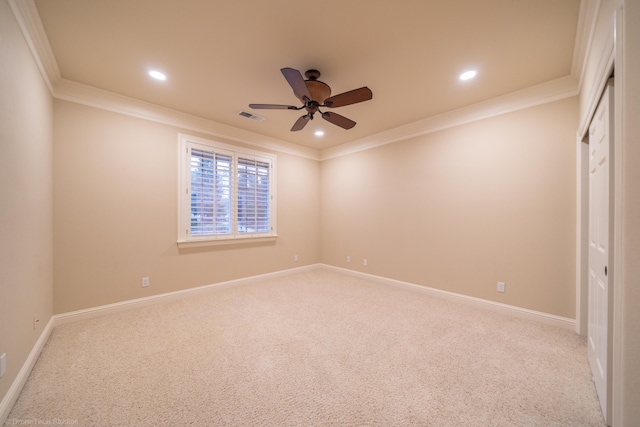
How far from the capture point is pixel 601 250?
165 cm

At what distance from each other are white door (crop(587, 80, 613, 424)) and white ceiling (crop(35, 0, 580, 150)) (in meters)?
0.87

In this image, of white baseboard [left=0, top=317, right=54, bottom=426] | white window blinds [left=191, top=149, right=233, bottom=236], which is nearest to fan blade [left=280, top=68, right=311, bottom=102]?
white window blinds [left=191, top=149, right=233, bottom=236]

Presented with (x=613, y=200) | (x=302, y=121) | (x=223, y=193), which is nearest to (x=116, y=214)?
(x=223, y=193)

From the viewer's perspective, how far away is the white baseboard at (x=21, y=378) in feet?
4.70

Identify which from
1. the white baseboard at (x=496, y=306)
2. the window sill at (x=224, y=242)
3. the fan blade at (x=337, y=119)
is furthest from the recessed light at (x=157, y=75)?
the white baseboard at (x=496, y=306)

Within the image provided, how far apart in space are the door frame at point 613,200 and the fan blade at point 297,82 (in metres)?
1.76

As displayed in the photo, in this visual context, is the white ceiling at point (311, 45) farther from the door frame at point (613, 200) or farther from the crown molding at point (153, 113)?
the door frame at point (613, 200)

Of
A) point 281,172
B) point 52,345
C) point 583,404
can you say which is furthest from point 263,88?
point 583,404

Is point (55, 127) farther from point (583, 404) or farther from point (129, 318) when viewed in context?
point (583, 404)

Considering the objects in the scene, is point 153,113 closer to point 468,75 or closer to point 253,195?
point 253,195

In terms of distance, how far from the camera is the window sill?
3.56 meters

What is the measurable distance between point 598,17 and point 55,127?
16.2 feet

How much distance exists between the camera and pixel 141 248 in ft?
10.5

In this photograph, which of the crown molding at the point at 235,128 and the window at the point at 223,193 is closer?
the crown molding at the point at 235,128
